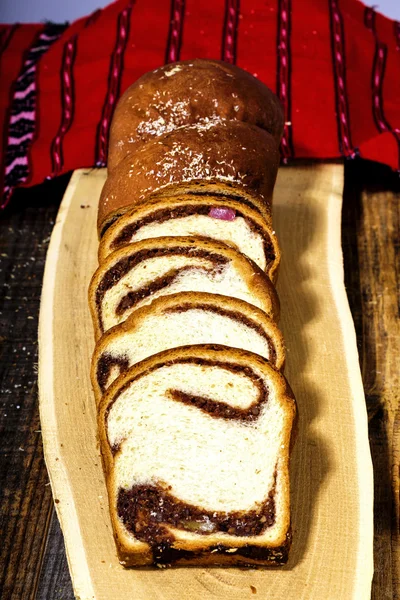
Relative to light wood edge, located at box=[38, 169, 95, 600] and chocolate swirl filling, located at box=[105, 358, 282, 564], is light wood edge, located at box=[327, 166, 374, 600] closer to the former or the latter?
chocolate swirl filling, located at box=[105, 358, 282, 564]

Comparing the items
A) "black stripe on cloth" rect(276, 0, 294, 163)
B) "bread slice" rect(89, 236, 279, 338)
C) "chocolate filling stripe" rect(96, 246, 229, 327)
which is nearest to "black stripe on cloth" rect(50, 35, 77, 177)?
"black stripe on cloth" rect(276, 0, 294, 163)

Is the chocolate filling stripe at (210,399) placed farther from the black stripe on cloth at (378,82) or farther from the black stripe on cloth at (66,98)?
the black stripe on cloth at (378,82)

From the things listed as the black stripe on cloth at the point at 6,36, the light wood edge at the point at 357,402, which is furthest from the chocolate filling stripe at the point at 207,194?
the black stripe on cloth at the point at 6,36

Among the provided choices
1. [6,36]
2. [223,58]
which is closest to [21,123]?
[6,36]

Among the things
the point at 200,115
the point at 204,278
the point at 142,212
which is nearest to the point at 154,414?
the point at 204,278

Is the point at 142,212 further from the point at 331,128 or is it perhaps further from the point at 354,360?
the point at 331,128

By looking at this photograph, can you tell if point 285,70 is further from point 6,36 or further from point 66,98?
point 6,36

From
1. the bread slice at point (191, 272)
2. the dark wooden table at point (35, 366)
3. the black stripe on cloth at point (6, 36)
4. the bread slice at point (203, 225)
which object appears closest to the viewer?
the dark wooden table at point (35, 366)
